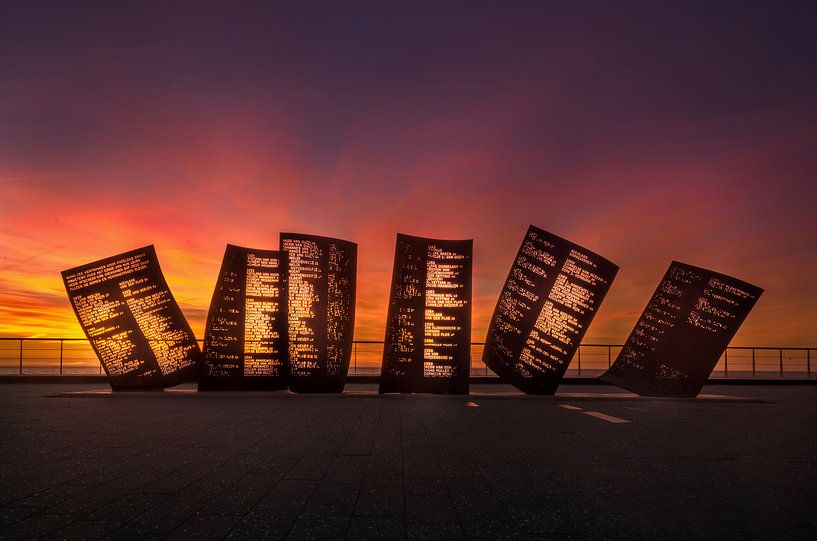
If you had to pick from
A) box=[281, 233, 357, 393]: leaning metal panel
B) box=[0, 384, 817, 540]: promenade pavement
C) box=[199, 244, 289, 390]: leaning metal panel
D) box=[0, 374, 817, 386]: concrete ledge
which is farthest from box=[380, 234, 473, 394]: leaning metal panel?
box=[0, 374, 817, 386]: concrete ledge

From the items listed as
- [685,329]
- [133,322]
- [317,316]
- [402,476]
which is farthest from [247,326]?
[402,476]

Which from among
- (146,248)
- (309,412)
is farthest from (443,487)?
(146,248)

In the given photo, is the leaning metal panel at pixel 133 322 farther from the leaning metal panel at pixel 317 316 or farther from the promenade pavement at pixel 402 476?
the promenade pavement at pixel 402 476

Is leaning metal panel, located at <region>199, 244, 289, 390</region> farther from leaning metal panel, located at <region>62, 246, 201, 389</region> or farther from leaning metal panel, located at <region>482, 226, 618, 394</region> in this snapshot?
leaning metal panel, located at <region>482, 226, 618, 394</region>

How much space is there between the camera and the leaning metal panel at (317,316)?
18172 mm

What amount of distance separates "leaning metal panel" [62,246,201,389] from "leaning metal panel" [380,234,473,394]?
605 cm

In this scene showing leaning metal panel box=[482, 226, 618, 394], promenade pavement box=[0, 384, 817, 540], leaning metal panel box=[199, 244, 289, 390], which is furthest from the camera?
leaning metal panel box=[199, 244, 289, 390]

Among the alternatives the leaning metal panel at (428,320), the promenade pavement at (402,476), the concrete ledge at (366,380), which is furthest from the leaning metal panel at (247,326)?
the promenade pavement at (402,476)

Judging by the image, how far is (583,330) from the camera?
1809 cm

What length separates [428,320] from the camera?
18.4 m

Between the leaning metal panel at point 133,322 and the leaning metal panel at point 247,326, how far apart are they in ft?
2.91

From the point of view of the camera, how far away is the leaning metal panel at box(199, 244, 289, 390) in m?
18.4

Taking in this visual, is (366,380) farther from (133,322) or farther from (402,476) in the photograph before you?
(402,476)

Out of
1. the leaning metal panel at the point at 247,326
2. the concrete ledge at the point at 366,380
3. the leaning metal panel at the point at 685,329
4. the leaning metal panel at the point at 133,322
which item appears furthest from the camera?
the concrete ledge at the point at 366,380
